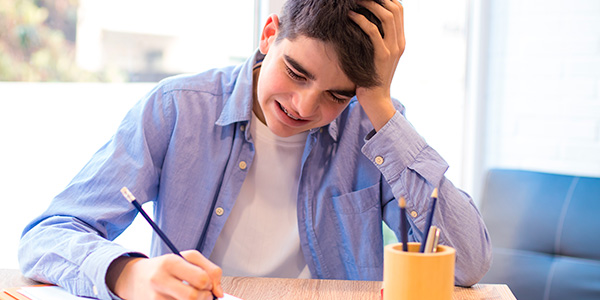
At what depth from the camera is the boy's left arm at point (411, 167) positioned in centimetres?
101

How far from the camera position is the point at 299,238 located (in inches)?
45.9

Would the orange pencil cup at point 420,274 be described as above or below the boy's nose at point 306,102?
below

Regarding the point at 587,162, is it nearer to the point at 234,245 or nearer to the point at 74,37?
the point at 234,245

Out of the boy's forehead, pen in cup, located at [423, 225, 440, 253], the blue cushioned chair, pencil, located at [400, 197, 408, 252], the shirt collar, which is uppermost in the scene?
the boy's forehead

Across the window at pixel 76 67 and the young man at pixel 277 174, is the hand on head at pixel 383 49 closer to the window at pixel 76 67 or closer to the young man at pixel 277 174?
the young man at pixel 277 174

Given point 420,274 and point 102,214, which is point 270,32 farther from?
point 420,274

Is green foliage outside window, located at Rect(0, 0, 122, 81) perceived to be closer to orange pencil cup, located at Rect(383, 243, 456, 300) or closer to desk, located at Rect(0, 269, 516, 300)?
desk, located at Rect(0, 269, 516, 300)

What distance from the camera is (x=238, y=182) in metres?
1.12

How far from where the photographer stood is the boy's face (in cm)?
92

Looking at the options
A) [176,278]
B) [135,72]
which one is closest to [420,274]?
[176,278]

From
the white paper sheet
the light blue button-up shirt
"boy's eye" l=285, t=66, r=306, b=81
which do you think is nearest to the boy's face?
"boy's eye" l=285, t=66, r=306, b=81

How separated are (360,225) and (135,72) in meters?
0.99

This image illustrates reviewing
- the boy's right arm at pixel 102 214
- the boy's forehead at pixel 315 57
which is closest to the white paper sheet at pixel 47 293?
the boy's right arm at pixel 102 214

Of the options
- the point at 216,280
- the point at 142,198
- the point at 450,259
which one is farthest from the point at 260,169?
the point at 450,259
